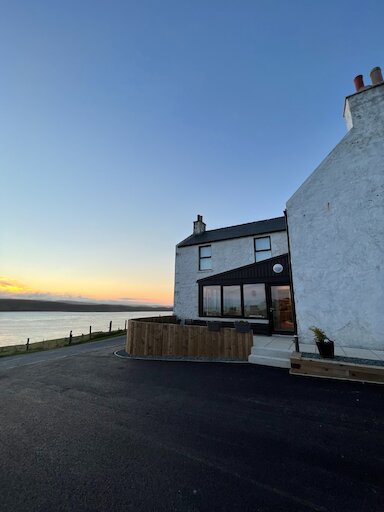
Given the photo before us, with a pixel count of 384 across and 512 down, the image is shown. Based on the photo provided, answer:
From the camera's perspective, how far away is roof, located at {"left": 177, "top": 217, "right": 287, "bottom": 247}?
1564cm

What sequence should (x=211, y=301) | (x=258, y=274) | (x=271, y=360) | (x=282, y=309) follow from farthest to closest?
1. (x=211, y=301)
2. (x=258, y=274)
3. (x=282, y=309)
4. (x=271, y=360)

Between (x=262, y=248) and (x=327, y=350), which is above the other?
(x=262, y=248)

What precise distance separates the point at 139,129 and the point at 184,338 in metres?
14.2

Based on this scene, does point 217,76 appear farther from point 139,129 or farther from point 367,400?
point 367,400

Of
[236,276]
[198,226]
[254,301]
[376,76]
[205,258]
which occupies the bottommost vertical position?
[254,301]

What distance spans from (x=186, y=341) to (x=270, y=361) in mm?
3760

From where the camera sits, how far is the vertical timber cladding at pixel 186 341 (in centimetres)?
905

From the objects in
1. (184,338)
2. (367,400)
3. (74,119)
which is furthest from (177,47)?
(367,400)

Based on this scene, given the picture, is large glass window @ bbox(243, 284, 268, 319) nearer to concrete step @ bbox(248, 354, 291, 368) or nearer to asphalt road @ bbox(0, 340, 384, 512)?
concrete step @ bbox(248, 354, 291, 368)

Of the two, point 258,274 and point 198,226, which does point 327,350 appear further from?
point 198,226

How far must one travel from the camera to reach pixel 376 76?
9469 mm

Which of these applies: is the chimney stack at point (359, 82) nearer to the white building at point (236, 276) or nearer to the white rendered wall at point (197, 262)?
the white building at point (236, 276)

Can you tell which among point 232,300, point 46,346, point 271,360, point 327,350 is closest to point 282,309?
point 232,300

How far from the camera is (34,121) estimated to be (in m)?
13.3
